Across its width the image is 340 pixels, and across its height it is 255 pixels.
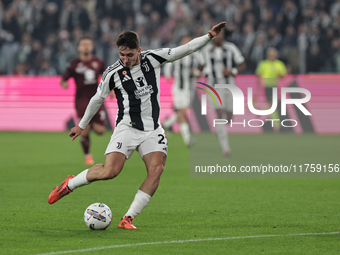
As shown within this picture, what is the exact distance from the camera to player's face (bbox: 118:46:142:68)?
5867mm

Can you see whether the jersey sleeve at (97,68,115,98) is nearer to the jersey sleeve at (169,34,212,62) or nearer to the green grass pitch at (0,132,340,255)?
the jersey sleeve at (169,34,212,62)

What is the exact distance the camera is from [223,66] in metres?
12.8

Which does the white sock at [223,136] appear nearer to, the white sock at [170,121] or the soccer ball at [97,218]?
the white sock at [170,121]

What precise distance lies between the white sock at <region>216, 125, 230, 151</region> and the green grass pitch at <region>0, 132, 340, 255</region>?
27 centimetres

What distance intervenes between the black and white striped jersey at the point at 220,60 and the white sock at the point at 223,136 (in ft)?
3.66

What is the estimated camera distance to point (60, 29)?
21.3 metres

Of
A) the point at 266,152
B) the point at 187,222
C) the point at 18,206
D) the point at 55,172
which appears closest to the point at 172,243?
the point at 187,222

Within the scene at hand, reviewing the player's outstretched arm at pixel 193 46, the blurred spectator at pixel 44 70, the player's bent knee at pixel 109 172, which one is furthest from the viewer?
the blurred spectator at pixel 44 70

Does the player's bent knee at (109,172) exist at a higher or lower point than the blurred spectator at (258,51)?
lower

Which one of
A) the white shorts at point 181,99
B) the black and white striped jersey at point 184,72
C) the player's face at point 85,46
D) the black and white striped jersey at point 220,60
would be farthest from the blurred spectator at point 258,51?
the player's face at point 85,46

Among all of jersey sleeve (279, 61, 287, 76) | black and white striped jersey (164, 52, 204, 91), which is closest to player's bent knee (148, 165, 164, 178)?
black and white striped jersey (164, 52, 204, 91)

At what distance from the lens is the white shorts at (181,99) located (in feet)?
51.0

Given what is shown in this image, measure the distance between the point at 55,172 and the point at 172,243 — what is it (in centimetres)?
544

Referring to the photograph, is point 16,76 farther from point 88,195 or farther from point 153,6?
point 88,195
